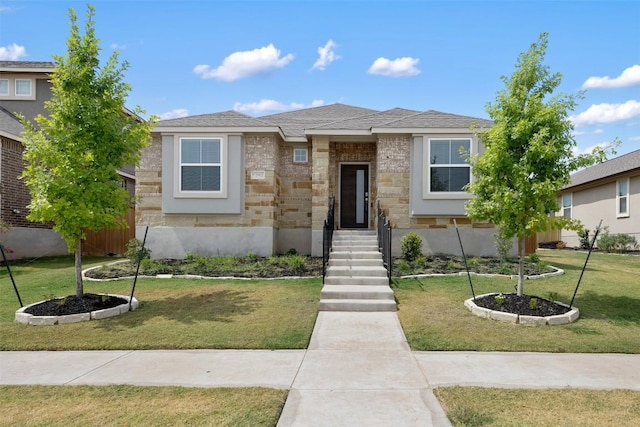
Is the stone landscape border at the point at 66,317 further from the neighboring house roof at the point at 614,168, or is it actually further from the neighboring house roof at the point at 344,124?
the neighboring house roof at the point at 614,168

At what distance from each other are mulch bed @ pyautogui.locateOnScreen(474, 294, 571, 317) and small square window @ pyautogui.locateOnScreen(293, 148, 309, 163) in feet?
26.8

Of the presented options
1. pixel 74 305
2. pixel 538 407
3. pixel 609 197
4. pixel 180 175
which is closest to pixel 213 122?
pixel 180 175

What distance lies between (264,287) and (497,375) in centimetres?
587

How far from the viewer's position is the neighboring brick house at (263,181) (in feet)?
42.0

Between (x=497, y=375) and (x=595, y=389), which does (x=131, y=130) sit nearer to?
(x=497, y=375)

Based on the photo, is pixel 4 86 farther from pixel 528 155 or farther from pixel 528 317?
pixel 528 317

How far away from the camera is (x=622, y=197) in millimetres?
19844

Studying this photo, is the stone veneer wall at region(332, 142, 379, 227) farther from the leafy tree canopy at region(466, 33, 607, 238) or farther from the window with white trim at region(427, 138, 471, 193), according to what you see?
the leafy tree canopy at region(466, 33, 607, 238)

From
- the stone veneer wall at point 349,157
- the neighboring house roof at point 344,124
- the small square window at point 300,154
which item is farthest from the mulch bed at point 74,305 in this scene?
the stone veneer wall at point 349,157

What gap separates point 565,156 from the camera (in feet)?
24.9

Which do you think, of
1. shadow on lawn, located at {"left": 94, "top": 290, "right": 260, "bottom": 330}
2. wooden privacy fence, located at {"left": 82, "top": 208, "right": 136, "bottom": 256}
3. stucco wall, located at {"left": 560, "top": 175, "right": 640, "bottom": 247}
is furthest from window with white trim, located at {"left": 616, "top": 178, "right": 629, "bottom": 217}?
wooden privacy fence, located at {"left": 82, "top": 208, "right": 136, "bottom": 256}

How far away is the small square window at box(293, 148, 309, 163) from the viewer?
1451 centimetres

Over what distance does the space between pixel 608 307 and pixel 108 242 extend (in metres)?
16.6

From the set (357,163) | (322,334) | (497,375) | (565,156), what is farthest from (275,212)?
(497,375)
